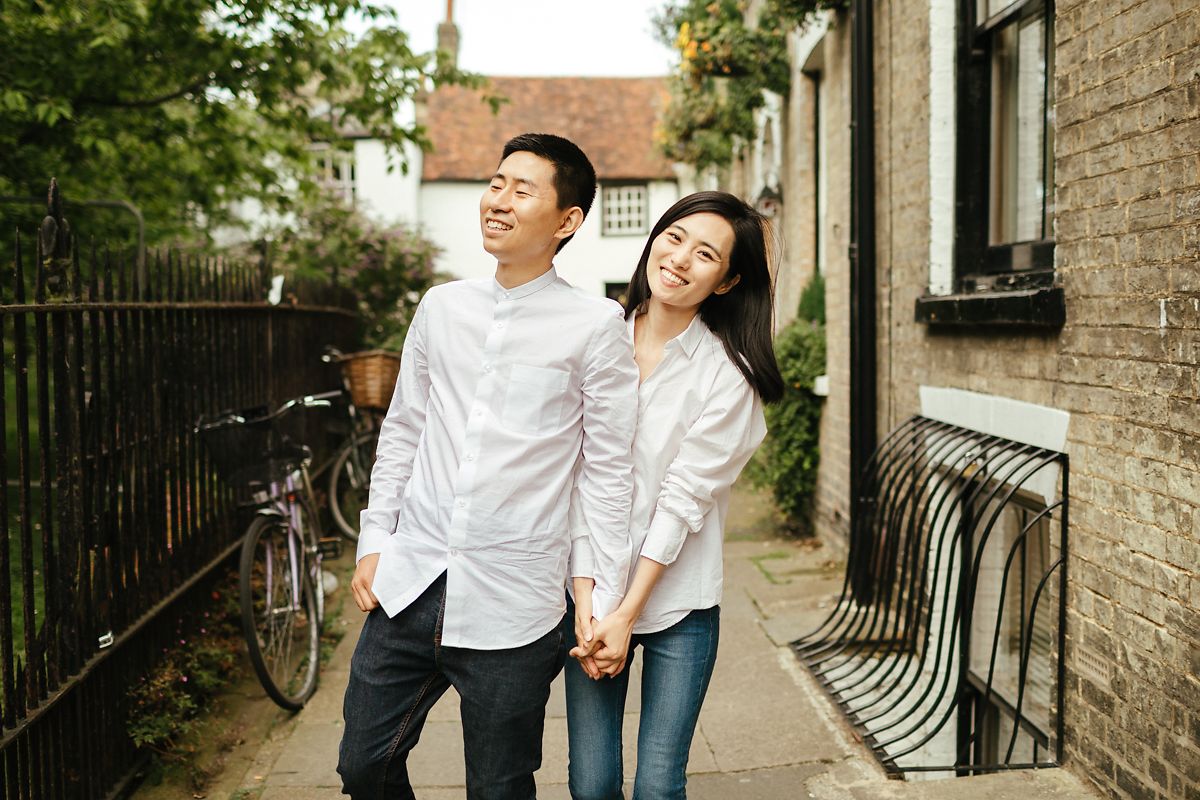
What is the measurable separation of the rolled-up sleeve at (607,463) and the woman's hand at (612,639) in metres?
0.02

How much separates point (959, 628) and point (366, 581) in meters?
3.17

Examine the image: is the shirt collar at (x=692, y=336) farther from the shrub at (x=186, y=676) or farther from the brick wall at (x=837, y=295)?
the brick wall at (x=837, y=295)

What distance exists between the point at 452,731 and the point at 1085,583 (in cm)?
243

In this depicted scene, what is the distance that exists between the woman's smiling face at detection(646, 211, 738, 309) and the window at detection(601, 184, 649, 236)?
24753 millimetres

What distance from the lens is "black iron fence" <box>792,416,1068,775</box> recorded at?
13.5 feet

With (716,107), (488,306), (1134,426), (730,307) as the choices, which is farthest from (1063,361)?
(716,107)

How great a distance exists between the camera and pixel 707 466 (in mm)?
2449

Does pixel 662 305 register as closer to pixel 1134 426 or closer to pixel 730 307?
pixel 730 307

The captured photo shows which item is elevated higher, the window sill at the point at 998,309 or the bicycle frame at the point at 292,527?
the window sill at the point at 998,309

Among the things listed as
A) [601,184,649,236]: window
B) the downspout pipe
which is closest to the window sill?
the downspout pipe

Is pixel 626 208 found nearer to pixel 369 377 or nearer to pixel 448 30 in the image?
pixel 448 30

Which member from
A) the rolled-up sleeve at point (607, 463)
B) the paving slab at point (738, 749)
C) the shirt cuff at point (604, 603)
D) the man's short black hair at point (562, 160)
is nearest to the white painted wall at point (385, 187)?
the paving slab at point (738, 749)

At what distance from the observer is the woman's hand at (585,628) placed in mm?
2357

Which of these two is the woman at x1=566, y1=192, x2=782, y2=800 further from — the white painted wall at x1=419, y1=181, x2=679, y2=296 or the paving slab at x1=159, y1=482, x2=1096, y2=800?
the white painted wall at x1=419, y1=181, x2=679, y2=296
